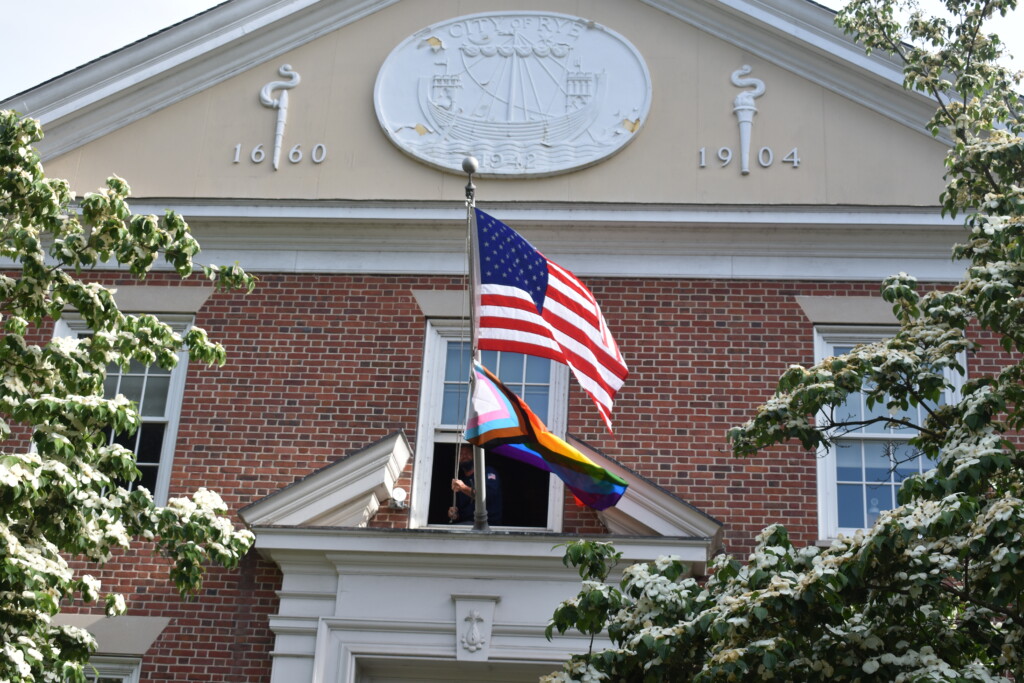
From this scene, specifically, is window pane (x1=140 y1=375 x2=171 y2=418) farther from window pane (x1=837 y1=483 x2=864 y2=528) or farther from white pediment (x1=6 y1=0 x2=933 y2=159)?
window pane (x1=837 y1=483 x2=864 y2=528)

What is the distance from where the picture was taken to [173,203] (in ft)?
42.2

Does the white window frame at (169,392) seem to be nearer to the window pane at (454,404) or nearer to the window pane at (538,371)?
the window pane at (454,404)

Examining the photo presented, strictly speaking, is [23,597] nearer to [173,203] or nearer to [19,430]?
[19,430]

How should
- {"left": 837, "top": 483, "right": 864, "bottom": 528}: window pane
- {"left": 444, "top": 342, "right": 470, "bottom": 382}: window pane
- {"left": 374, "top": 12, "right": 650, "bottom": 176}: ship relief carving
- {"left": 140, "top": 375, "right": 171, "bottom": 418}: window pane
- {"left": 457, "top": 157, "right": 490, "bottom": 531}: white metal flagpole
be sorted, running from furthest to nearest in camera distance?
{"left": 374, "top": 12, "right": 650, "bottom": 176}: ship relief carving
{"left": 140, "top": 375, "right": 171, "bottom": 418}: window pane
{"left": 444, "top": 342, "right": 470, "bottom": 382}: window pane
{"left": 837, "top": 483, "right": 864, "bottom": 528}: window pane
{"left": 457, "top": 157, "right": 490, "bottom": 531}: white metal flagpole

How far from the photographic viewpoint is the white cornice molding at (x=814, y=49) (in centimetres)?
1286

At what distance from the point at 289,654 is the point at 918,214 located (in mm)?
6368

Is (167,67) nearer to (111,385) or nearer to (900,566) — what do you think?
(111,385)

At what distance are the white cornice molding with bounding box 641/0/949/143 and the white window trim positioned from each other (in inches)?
78.6

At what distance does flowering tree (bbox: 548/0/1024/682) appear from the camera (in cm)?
720

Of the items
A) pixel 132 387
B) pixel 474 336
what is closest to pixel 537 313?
pixel 474 336

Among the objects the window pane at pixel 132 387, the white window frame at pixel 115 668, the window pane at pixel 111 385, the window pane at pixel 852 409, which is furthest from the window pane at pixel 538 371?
the white window frame at pixel 115 668

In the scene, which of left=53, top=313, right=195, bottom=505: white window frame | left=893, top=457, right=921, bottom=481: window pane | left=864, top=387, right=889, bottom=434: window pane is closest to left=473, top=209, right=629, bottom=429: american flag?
left=864, top=387, right=889, bottom=434: window pane

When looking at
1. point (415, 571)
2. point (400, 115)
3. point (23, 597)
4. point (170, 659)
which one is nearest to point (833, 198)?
point (400, 115)

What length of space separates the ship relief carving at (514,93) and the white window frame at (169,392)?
2.60 metres
